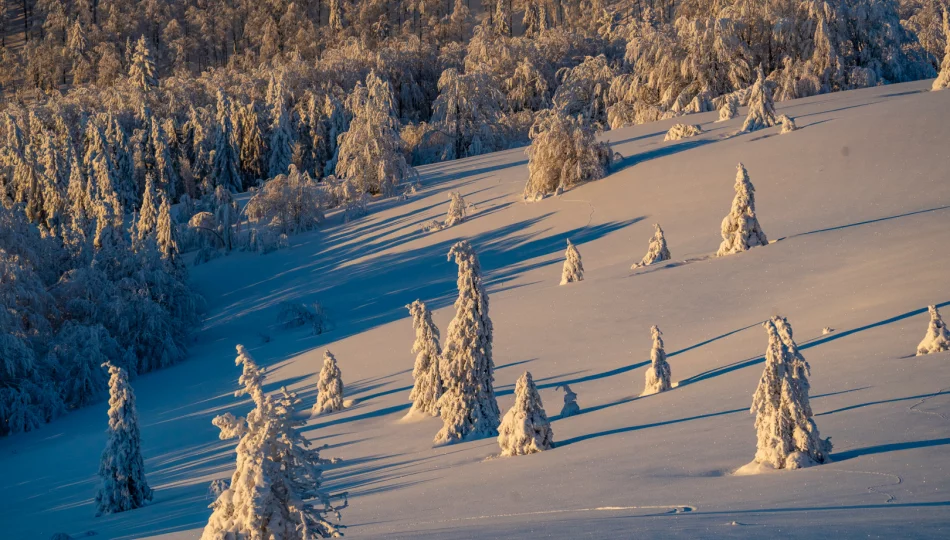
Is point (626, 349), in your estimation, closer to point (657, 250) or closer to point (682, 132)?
point (657, 250)

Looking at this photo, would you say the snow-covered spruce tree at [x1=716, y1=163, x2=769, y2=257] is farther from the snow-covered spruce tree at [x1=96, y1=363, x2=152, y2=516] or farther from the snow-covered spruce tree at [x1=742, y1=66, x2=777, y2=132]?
the snow-covered spruce tree at [x1=96, y1=363, x2=152, y2=516]

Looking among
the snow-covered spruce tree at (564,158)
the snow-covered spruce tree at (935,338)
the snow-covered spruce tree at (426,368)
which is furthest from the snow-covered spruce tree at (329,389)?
the snow-covered spruce tree at (564,158)

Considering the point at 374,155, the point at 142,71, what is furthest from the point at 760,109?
the point at 142,71

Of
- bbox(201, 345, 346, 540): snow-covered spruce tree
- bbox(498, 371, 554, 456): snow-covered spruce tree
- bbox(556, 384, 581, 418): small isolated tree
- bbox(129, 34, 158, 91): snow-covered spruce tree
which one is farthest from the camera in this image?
bbox(129, 34, 158, 91): snow-covered spruce tree

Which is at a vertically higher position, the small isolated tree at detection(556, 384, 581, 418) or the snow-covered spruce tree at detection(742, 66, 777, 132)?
the snow-covered spruce tree at detection(742, 66, 777, 132)

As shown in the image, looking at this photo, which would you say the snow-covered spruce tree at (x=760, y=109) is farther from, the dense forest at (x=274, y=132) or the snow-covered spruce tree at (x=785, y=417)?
the snow-covered spruce tree at (x=785, y=417)

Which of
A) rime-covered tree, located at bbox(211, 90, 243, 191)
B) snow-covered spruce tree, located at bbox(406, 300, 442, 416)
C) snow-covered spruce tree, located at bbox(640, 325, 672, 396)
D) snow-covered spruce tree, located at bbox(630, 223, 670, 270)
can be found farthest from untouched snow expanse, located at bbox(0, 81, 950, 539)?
rime-covered tree, located at bbox(211, 90, 243, 191)

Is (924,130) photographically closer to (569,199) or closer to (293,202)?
(569,199)
